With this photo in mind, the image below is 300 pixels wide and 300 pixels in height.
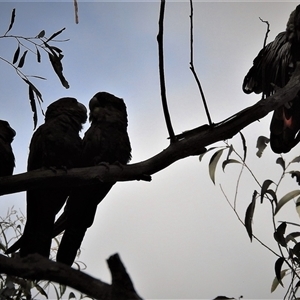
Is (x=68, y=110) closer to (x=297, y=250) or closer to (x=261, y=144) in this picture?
(x=261, y=144)

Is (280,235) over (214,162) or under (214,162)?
under

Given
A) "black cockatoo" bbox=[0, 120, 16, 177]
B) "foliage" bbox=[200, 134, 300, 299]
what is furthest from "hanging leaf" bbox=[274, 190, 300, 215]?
"black cockatoo" bbox=[0, 120, 16, 177]

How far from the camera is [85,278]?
655mm

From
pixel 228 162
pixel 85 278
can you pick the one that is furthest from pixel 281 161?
pixel 85 278

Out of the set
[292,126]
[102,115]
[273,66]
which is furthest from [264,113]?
[102,115]

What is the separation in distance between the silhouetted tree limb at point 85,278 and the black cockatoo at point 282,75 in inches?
30.9

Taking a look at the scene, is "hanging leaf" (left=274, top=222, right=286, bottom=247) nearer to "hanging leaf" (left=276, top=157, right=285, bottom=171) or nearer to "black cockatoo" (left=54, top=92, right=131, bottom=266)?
"hanging leaf" (left=276, top=157, right=285, bottom=171)

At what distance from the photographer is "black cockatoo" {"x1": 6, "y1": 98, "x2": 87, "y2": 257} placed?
4.02ft

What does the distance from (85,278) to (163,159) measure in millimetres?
420

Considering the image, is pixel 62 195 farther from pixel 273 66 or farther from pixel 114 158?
pixel 273 66

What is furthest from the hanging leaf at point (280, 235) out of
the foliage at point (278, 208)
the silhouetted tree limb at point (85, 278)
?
the silhouetted tree limb at point (85, 278)

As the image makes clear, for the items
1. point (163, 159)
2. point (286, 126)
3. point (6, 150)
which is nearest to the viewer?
point (163, 159)

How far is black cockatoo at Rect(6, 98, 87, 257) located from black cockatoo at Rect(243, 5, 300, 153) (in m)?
0.56

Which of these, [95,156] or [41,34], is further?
[41,34]
